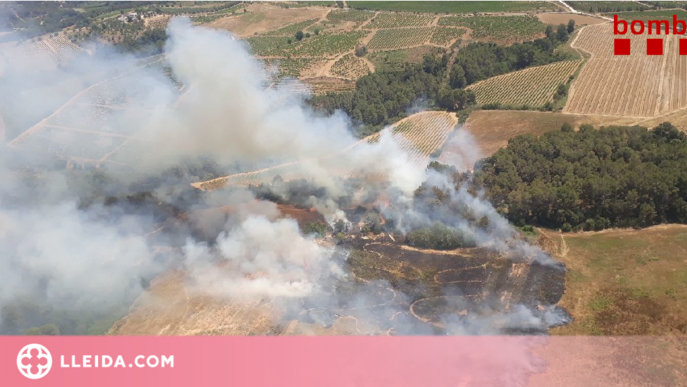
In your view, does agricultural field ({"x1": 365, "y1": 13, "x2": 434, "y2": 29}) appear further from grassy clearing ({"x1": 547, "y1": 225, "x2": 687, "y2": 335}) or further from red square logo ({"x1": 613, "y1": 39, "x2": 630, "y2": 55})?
grassy clearing ({"x1": 547, "y1": 225, "x2": 687, "y2": 335})

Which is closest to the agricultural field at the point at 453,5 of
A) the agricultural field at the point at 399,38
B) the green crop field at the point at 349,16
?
the green crop field at the point at 349,16

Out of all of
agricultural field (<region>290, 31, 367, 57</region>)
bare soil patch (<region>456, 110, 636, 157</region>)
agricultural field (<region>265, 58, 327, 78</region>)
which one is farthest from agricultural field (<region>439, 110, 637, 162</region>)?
agricultural field (<region>290, 31, 367, 57</region>)

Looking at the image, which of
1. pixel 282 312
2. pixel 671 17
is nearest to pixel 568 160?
pixel 282 312

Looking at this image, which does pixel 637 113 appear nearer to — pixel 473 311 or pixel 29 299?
pixel 473 311

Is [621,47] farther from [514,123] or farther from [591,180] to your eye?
[591,180]

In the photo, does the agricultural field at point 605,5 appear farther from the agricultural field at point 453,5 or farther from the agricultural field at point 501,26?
the agricultural field at point 501,26

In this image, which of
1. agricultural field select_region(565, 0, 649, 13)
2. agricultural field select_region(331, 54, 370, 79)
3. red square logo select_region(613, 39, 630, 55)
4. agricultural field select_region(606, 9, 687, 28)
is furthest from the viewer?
agricultural field select_region(565, 0, 649, 13)
